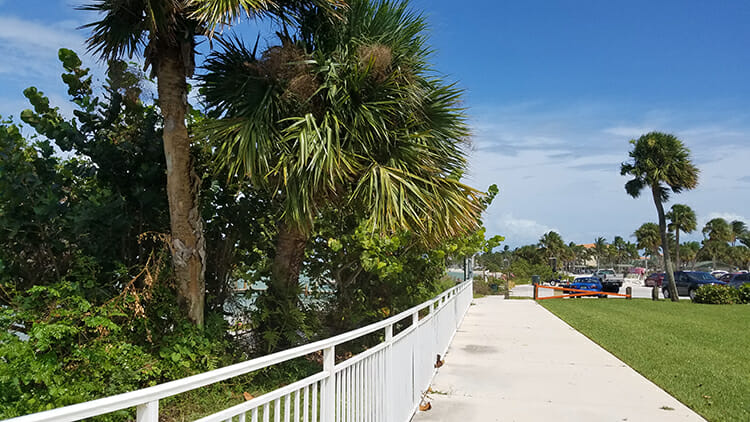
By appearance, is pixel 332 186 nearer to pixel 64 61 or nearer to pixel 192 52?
pixel 192 52

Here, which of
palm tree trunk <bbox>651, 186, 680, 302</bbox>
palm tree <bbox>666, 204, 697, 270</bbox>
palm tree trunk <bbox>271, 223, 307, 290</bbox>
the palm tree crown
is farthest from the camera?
palm tree <bbox>666, 204, 697, 270</bbox>

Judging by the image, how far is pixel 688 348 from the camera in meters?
9.95

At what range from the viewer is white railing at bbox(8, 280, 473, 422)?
152 cm

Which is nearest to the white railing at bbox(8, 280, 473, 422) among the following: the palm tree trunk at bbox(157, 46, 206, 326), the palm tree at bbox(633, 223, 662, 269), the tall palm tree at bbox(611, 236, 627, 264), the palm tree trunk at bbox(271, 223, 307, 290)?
the palm tree trunk at bbox(157, 46, 206, 326)

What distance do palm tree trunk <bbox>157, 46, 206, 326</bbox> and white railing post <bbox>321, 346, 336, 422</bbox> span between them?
142 inches

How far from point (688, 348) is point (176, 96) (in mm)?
10074

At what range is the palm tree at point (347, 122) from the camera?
577cm

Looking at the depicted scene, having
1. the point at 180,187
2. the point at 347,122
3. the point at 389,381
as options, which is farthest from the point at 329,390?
the point at 347,122

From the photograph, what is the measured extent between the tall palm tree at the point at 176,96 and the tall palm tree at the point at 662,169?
80.0 ft

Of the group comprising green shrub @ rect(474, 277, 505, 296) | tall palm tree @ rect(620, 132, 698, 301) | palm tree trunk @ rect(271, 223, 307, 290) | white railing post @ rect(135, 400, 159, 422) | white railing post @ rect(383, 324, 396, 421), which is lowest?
green shrub @ rect(474, 277, 505, 296)

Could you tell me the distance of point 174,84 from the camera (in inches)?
237

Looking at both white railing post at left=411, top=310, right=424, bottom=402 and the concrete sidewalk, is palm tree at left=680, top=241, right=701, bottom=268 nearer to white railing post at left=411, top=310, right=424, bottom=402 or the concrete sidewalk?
the concrete sidewalk

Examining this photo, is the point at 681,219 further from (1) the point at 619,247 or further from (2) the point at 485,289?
(1) the point at 619,247

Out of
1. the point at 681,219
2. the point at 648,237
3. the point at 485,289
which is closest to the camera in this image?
the point at 485,289
